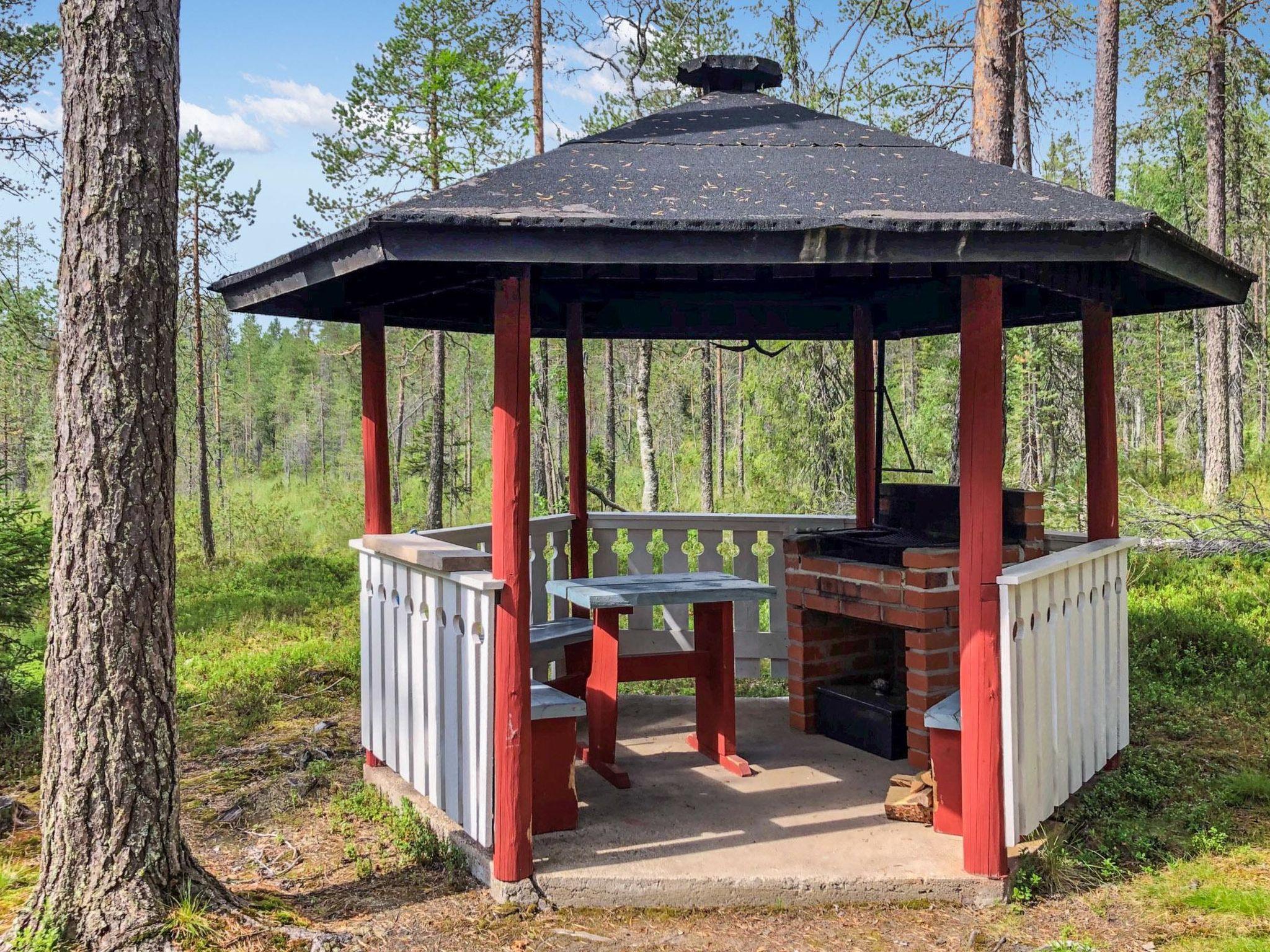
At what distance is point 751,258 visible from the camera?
10.8 feet

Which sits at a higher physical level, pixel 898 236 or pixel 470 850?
pixel 898 236

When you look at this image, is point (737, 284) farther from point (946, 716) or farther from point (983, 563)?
point (946, 716)

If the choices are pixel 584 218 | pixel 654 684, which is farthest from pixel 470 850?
pixel 654 684

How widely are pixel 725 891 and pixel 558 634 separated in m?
1.79

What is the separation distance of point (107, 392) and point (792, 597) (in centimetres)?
383

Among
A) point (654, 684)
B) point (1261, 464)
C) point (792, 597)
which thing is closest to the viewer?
point (792, 597)

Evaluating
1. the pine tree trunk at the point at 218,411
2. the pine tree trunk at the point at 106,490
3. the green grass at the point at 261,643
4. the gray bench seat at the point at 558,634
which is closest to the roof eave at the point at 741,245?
the pine tree trunk at the point at 106,490

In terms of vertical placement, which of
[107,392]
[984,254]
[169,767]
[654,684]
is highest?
[984,254]

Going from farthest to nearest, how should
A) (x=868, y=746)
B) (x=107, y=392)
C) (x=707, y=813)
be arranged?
(x=868, y=746), (x=707, y=813), (x=107, y=392)

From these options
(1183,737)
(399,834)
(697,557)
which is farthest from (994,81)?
(399,834)

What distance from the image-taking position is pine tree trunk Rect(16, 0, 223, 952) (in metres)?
3.06

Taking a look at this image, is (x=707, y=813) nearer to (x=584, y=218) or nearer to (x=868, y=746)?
(x=868, y=746)

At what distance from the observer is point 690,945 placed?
3320 millimetres

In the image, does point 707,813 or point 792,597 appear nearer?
point 707,813
